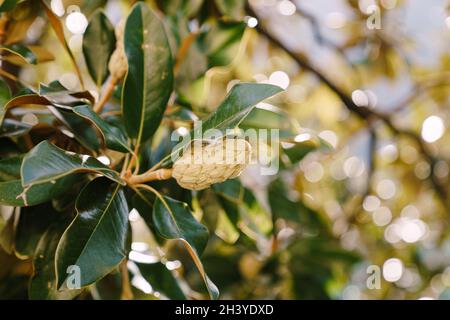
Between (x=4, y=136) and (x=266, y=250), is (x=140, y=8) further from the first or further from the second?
(x=266, y=250)

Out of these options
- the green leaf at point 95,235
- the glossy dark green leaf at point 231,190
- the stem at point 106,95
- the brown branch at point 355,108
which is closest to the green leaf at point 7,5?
the stem at point 106,95

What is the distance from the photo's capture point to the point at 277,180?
147cm

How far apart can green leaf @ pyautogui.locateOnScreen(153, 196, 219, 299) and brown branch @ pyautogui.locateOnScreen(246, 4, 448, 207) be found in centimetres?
86

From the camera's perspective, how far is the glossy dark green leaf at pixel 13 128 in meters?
0.85

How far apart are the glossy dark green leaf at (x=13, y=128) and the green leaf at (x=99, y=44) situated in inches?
6.7

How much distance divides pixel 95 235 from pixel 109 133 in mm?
140

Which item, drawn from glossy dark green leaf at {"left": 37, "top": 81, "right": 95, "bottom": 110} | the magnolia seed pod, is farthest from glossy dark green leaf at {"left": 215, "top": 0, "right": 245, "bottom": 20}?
the magnolia seed pod

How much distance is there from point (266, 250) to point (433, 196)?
99 cm

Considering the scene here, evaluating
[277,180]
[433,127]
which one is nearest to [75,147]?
[277,180]

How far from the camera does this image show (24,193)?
71 centimetres

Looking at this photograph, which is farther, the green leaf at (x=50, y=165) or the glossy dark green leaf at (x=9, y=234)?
the glossy dark green leaf at (x=9, y=234)

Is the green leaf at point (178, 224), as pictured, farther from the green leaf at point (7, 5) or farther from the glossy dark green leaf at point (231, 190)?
the green leaf at point (7, 5)

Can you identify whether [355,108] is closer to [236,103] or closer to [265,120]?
[265,120]

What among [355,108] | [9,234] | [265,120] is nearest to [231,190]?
[265,120]
